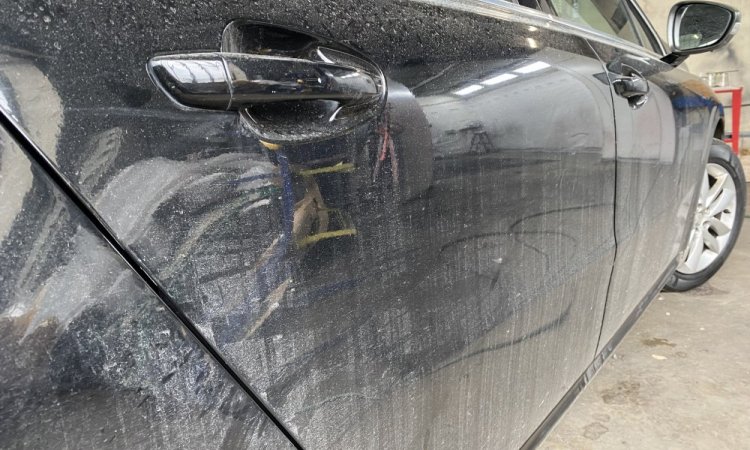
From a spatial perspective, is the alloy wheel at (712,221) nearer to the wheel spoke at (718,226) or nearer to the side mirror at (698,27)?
the wheel spoke at (718,226)

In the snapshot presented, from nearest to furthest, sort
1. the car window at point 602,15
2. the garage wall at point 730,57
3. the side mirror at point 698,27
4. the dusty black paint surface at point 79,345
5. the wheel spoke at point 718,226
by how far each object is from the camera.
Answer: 1. the dusty black paint surface at point 79,345
2. the car window at point 602,15
3. the side mirror at point 698,27
4. the wheel spoke at point 718,226
5. the garage wall at point 730,57

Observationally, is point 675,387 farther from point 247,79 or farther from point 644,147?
point 247,79

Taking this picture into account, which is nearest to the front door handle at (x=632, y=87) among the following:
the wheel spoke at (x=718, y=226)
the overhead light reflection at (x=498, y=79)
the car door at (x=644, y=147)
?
the car door at (x=644, y=147)

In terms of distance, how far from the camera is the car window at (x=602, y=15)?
154 centimetres

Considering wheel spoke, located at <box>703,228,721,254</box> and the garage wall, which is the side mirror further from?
the garage wall

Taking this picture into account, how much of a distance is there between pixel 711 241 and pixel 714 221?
0.10 meters

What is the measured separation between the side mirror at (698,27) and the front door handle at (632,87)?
0.76 metres

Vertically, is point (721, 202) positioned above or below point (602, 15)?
below

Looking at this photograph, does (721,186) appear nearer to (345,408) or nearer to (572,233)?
(572,233)

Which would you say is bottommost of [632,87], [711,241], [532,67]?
[711,241]

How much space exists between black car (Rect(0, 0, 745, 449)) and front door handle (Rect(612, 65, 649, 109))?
0.39m

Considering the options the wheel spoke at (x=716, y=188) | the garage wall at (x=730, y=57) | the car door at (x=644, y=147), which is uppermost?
the car door at (x=644, y=147)

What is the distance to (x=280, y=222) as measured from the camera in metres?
0.54

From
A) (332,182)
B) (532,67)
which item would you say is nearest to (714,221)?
(532,67)
